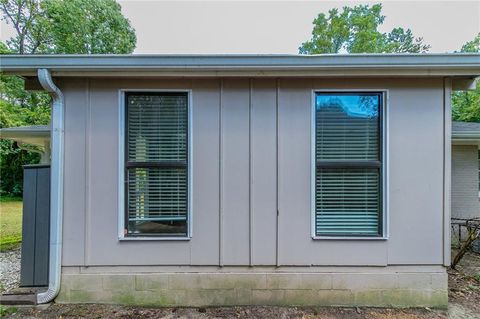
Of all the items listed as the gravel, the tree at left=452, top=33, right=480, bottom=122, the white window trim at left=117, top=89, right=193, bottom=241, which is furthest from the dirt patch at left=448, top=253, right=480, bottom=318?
the tree at left=452, top=33, right=480, bottom=122

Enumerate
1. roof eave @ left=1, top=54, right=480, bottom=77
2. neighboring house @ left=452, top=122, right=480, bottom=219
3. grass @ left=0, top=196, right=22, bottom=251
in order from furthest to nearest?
→ neighboring house @ left=452, top=122, right=480, bottom=219, grass @ left=0, top=196, right=22, bottom=251, roof eave @ left=1, top=54, right=480, bottom=77

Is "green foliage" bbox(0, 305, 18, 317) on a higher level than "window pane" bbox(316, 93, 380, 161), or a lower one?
lower

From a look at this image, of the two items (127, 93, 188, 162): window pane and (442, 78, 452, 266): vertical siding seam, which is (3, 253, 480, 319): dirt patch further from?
(127, 93, 188, 162): window pane

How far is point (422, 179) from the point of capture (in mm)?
2812

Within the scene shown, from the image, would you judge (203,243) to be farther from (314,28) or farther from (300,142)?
(314,28)

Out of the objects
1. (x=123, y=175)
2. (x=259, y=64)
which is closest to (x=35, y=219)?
(x=123, y=175)

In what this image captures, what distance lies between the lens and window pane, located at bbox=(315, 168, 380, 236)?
2.87 meters

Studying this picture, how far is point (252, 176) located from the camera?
9.35ft

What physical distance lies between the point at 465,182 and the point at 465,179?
0.24 ft

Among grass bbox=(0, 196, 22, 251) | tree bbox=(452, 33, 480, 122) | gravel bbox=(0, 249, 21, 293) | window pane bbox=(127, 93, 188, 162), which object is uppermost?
tree bbox=(452, 33, 480, 122)

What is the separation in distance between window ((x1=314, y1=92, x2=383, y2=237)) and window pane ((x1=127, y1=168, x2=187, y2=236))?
5.06ft

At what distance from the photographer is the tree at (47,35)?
14.7 meters

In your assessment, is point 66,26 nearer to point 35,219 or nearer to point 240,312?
point 35,219

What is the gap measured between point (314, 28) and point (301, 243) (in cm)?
1664
